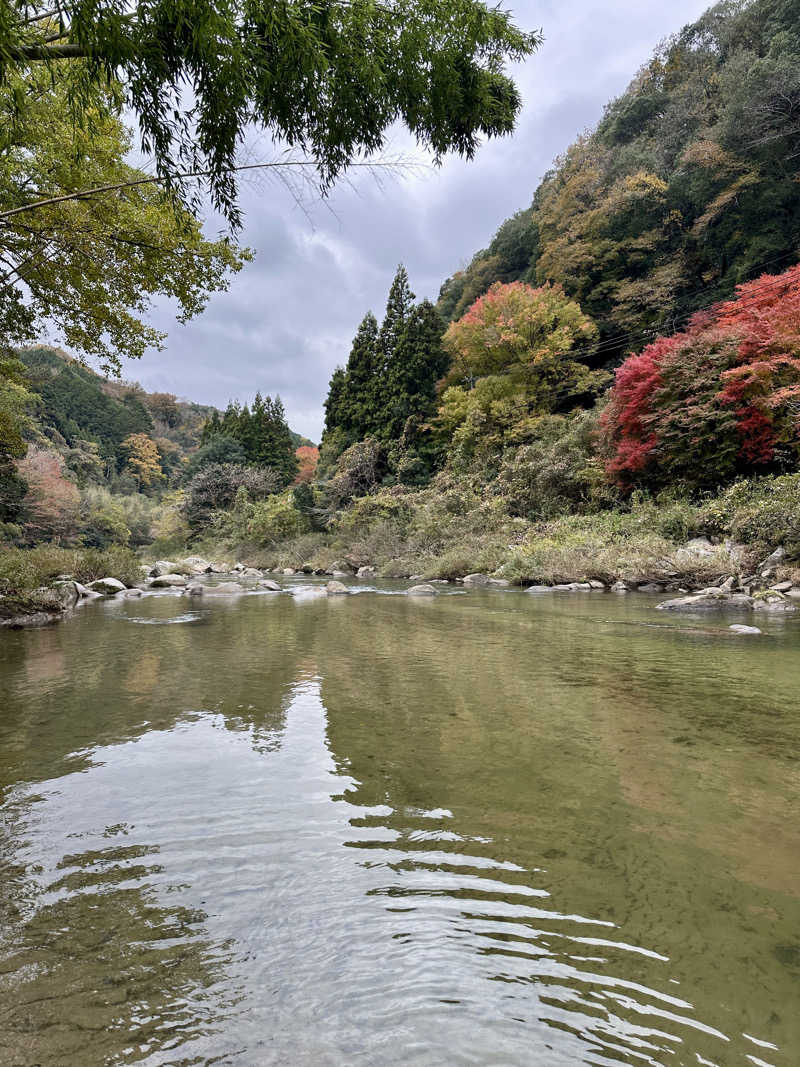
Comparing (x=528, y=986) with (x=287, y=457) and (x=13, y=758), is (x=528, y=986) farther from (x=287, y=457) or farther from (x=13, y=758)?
(x=287, y=457)

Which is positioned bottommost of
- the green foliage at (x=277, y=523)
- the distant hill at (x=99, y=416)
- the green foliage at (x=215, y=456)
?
the green foliage at (x=277, y=523)

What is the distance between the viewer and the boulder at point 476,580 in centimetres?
1479

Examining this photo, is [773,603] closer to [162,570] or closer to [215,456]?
[162,570]

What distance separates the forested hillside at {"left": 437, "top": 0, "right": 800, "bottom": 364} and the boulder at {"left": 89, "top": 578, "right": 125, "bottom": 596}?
69.3ft

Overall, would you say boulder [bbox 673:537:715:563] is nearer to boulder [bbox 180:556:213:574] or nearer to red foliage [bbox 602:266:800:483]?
red foliage [bbox 602:266:800:483]

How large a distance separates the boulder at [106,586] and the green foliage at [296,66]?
11111 millimetres

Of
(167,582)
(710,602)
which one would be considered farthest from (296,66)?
(167,582)

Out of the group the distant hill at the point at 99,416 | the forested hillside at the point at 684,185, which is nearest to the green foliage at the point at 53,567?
the forested hillside at the point at 684,185

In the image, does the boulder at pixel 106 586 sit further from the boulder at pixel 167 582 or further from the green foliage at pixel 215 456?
the green foliage at pixel 215 456

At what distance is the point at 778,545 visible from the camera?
1020 centimetres

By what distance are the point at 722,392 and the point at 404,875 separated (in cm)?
1465

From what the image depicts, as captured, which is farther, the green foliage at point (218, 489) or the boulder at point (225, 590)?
the green foliage at point (218, 489)

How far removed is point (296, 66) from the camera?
11.4 feet

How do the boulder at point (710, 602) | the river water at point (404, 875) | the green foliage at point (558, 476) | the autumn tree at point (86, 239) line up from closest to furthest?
the river water at point (404, 875), the autumn tree at point (86, 239), the boulder at point (710, 602), the green foliage at point (558, 476)
